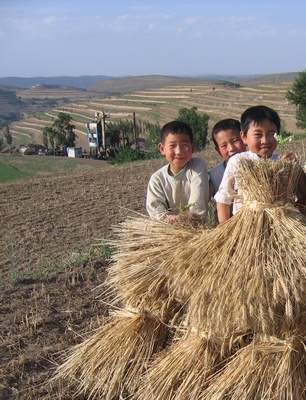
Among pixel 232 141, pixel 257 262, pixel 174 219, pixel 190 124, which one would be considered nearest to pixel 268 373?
pixel 257 262

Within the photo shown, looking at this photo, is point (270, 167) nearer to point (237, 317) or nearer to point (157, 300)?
point (237, 317)

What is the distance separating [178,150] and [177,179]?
0.53 feet

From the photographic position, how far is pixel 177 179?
A: 9.36 feet

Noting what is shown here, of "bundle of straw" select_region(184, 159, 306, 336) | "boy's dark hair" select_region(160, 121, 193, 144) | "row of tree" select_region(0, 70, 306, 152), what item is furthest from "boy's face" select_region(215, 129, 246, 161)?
"row of tree" select_region(0, 70, 306, 152)

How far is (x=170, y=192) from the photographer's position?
2.86 m

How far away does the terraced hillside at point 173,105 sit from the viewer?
57719 mm

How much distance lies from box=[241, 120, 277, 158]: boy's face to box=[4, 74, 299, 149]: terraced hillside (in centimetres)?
4249

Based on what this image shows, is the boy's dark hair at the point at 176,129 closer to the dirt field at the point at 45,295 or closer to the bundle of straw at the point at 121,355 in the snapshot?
the dirt field at the point at 45,295

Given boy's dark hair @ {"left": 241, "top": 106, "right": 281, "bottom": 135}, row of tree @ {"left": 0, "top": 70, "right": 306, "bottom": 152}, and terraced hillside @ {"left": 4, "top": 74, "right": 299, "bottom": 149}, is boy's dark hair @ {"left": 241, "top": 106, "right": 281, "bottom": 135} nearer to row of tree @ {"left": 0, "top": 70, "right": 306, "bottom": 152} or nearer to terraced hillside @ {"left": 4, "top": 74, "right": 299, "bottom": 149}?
row of tree @ {"left": 0, "top": 70, "right": 306, "bottom": 152}

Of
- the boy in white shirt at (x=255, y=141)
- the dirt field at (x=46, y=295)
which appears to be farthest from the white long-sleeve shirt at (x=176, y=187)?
the boy in white shirt at (x=255, y=141)

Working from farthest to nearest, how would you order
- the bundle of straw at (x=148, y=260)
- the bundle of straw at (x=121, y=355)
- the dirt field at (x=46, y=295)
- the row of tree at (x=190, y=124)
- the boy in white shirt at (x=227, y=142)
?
the row of tree at (x=190, y=124), the boy in white shirt at (x=227, y=142), the dirt field at (x=46, y=295), the bundle of straw at (x=121, y=355), the bundle of straw at (x=148, y=260)

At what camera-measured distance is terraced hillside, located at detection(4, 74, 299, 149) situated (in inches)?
2272

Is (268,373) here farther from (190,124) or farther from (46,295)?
(190,124)

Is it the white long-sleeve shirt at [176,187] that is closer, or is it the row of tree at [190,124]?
the white long-sleeve shirt at [176,187]
